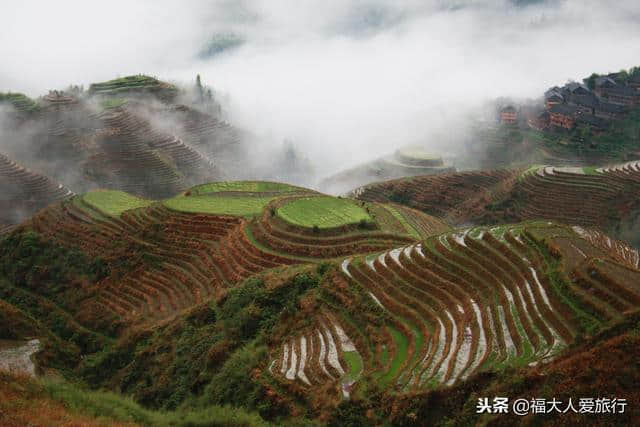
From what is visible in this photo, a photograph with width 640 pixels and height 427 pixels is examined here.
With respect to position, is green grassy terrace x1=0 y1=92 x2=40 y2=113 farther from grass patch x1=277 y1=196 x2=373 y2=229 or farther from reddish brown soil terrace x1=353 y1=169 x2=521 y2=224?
grass patch x1=277 y1=196 x2=373 y2=229

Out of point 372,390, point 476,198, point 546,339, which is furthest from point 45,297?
point 476,198

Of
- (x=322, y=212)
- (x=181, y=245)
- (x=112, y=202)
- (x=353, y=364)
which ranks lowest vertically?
(x=353, y=364)

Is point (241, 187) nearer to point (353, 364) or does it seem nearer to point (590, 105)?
point (353, 364)

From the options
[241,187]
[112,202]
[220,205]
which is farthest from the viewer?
[241,187]

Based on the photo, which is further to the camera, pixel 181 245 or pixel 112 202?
pixel 112 202

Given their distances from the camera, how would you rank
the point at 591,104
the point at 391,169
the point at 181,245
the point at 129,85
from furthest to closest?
the point at 129,85 → the point at 391,169 → the point at 591,104 → the point at 181,245

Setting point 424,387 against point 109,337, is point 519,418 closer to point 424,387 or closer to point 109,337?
point 424,387

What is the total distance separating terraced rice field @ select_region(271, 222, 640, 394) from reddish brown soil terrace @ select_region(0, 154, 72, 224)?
4276 centimetres

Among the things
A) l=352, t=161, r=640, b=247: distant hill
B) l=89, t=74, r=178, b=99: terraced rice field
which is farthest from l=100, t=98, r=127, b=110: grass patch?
l=352, t=161, r=640, b=247: distant hill

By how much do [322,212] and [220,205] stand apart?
26.5ft

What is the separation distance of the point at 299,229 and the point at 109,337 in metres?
12.1

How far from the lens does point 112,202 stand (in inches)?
1512

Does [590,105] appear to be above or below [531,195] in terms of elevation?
above

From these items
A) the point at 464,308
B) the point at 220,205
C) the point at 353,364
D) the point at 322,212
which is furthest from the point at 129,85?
the point at 464,308
